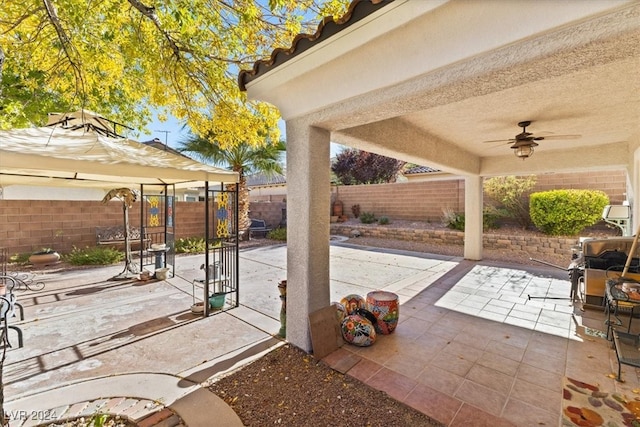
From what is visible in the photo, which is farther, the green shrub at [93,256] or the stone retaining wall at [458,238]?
the stone retaining wall at [458,238]

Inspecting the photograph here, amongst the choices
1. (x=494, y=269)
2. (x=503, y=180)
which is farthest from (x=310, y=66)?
(x=503, y=180)

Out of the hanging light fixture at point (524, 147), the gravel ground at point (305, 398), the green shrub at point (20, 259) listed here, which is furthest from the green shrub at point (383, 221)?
the green shrub at point (20, 259)

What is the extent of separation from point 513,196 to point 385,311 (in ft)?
30.9

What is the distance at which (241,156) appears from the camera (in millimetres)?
10672

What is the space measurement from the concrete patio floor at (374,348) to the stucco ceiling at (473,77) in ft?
9.04

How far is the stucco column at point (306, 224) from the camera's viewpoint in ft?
10.6

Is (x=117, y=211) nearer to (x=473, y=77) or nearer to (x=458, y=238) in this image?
(x=473, y=77)

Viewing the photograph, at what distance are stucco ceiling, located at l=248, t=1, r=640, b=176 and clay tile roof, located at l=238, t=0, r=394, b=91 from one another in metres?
0.07

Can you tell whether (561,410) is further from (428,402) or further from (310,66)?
(310,66)

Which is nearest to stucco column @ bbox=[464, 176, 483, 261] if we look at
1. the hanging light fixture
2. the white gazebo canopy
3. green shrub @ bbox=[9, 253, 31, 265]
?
the hanging light fixture

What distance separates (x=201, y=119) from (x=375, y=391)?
6104mm

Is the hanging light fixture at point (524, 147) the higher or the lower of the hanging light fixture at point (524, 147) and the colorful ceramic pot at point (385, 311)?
the higher

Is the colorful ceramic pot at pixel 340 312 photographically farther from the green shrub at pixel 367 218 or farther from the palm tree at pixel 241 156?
the green shrub at pixel 367 218

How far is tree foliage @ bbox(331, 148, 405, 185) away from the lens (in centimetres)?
1952
